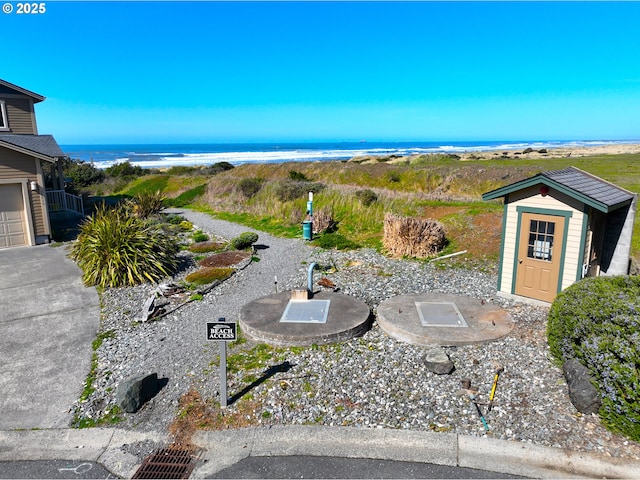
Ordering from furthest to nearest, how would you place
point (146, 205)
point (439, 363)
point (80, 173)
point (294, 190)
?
1. point (80, 173)
2. point (294, 190)
3. point (146, 205)
4. point (439, 363)

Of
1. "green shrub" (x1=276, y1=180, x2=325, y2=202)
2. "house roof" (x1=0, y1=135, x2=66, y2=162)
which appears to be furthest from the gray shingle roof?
"house roof" (x1=0, y1=135, x2=66, y2=162)

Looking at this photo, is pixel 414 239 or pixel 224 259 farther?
pixel 224 259

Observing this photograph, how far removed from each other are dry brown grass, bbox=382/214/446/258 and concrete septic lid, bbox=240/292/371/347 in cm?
455

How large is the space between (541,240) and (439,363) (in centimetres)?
414

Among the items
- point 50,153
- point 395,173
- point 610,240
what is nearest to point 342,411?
point 610,240

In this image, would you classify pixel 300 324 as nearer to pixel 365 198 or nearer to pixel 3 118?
pixel 365 198

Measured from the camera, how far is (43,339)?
774 cm

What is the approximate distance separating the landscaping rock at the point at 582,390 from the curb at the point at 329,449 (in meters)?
0.73

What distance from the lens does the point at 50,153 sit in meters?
15.8

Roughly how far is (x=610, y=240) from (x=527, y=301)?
2241 millimetres

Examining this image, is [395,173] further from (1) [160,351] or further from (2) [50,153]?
(1) [160,351]

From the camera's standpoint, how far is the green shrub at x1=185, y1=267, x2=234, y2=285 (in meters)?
10.9

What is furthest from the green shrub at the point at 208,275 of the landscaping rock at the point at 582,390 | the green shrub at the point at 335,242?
the landscaping rock at the point at 582,390

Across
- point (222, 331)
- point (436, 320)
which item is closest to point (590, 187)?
point (436, 320)
